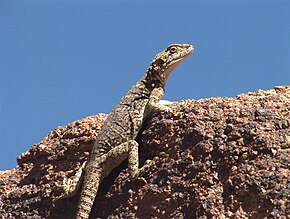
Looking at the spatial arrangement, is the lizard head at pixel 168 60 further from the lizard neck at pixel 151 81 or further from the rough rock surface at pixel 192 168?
the rough rock surface at pixel 192 168

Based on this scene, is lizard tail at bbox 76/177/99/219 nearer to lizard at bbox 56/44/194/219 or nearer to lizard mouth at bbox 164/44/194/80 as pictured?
lizard at bbox 56/44/194/219

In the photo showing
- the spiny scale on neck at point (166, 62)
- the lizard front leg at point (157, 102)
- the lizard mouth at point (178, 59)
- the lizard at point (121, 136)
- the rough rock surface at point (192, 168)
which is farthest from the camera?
the lizard mouth at point (178, 59)

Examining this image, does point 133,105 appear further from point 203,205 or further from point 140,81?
point 203,205

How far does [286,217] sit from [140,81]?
3673mm

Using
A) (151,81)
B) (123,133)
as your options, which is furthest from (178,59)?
(123,133)

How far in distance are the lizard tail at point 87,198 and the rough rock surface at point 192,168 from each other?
14 cm

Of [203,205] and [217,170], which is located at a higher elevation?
[217,170]

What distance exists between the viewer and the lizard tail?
7.24 m

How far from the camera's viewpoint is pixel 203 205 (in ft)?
20.5

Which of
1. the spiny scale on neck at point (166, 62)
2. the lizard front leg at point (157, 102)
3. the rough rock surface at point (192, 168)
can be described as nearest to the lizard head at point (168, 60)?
the spiny scale on neck at point (166, 62)

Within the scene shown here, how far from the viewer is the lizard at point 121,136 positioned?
7.38m

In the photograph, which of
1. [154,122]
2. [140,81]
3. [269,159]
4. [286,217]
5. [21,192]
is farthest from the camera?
[140,81]

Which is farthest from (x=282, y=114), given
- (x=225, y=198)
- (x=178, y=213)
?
(x=178, y=213)

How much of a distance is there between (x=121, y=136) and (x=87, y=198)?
99cm
